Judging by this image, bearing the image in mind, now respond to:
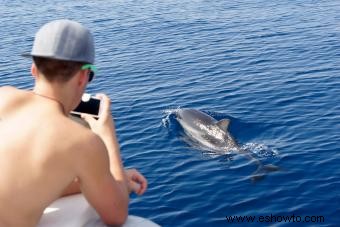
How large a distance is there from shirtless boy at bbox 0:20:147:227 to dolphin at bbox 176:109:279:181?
21.7 feet

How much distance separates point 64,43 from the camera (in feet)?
12.3

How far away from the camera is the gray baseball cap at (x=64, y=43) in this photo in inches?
147

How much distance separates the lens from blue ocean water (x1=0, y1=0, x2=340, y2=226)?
9.30 metres

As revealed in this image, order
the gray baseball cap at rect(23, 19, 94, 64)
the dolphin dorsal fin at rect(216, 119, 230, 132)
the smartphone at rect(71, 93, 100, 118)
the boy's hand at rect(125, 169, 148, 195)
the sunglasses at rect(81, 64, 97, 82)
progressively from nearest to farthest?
the gray baseball cap at rect(23, 19, 94, 64) < the sunglasses at rect(81, 64, 97, 82) < the smartphone at rect(71, 93, 100, 118) < the boy's hand at rect(125, 169, 148, 195) < the dolphin dorsal fin at rect(216, 119, 230, 132)

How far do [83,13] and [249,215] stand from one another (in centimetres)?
2587

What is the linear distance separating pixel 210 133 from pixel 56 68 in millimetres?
8621

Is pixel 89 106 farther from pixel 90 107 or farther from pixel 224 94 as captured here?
pixel 224 94

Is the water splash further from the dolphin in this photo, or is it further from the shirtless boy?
the shirtless boy

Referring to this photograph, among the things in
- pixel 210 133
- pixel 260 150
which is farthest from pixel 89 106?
pixel 210 133

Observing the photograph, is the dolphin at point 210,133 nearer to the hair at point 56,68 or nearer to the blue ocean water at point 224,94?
the blue ocean water at point 224,94

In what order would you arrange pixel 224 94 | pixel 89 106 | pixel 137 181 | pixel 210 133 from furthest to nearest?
1. pixel 224 94
2. pixel 210 133
3. pixel 137 181
4. pixel 89 106

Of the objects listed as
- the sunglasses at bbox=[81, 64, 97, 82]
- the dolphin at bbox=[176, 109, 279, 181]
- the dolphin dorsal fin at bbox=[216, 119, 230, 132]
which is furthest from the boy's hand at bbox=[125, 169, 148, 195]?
the dolphin dorsal fin at bbox=[216, 119, 230, 132]

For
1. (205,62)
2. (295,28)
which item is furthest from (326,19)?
(205,62)

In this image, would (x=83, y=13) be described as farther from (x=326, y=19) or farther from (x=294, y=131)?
(x=294, y=131)
